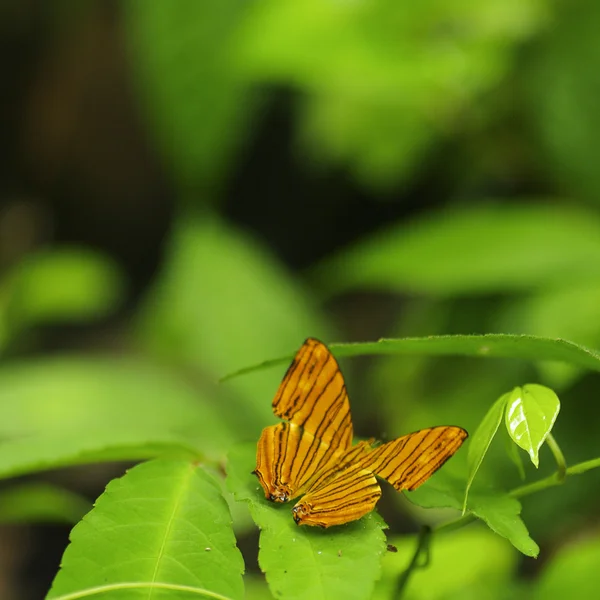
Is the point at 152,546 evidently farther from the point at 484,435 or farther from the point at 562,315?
the point at 562,315

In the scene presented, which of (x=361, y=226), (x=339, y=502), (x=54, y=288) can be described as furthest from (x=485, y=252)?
(x=54, y=288)

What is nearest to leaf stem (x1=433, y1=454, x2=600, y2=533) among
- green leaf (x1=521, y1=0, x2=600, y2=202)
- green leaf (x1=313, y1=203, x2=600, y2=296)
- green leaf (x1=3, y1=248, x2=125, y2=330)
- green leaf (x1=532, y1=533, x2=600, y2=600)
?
green leaf (x1=532, y1=533, x2=600, y2=600)

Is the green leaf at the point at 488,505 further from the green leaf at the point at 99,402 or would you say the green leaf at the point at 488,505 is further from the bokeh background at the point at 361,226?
the green leaf at the point at 99,402

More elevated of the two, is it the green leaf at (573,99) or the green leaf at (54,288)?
the green leaf at (573,99)

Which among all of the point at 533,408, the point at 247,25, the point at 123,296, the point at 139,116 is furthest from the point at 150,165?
the point at 533,408

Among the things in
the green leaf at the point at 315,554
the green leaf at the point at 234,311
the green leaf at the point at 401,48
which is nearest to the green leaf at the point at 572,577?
the green leaf at the point at 315,554

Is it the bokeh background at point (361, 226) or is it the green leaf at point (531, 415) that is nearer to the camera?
the green leaf at point (531, 415)

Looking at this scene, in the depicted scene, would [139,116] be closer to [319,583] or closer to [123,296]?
[123,296]
